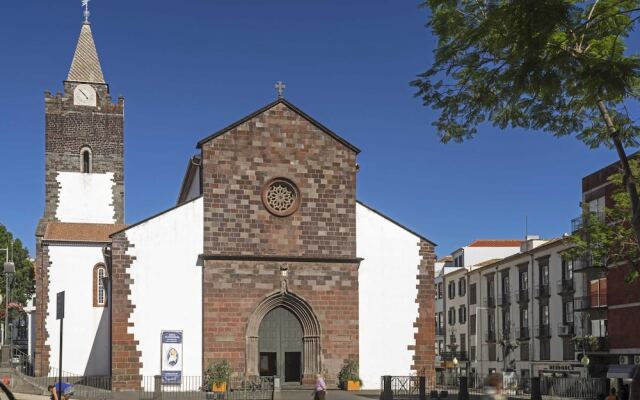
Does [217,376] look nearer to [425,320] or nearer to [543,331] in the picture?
[425,320]

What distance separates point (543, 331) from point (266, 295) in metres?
27.3

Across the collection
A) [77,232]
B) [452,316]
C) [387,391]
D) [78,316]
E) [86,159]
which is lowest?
[387,391]

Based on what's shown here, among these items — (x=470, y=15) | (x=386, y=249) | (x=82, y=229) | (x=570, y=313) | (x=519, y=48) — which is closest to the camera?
(x=519, y=48)

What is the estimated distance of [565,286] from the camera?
53156mm

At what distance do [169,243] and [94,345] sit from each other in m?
13.6

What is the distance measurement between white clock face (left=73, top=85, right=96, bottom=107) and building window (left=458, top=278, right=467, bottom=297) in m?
35.9

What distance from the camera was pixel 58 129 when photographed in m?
54.1

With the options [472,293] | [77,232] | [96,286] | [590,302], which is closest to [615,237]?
[590,302]

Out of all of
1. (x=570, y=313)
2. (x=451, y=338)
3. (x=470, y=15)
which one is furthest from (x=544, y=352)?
(x=470, y=15)

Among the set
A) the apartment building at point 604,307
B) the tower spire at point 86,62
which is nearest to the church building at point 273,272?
the apartment building at point 604,307

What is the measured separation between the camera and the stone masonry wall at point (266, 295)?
116 ft

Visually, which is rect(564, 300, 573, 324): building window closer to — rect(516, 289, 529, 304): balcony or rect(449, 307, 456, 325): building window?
rect(516, 289, 529, 304): balcony

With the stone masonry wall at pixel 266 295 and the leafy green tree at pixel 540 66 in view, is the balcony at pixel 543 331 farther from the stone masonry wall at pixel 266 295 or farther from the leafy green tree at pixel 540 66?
the leafy green tree at pixel 540 66

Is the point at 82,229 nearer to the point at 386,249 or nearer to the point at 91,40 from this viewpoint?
the point at 91,40
